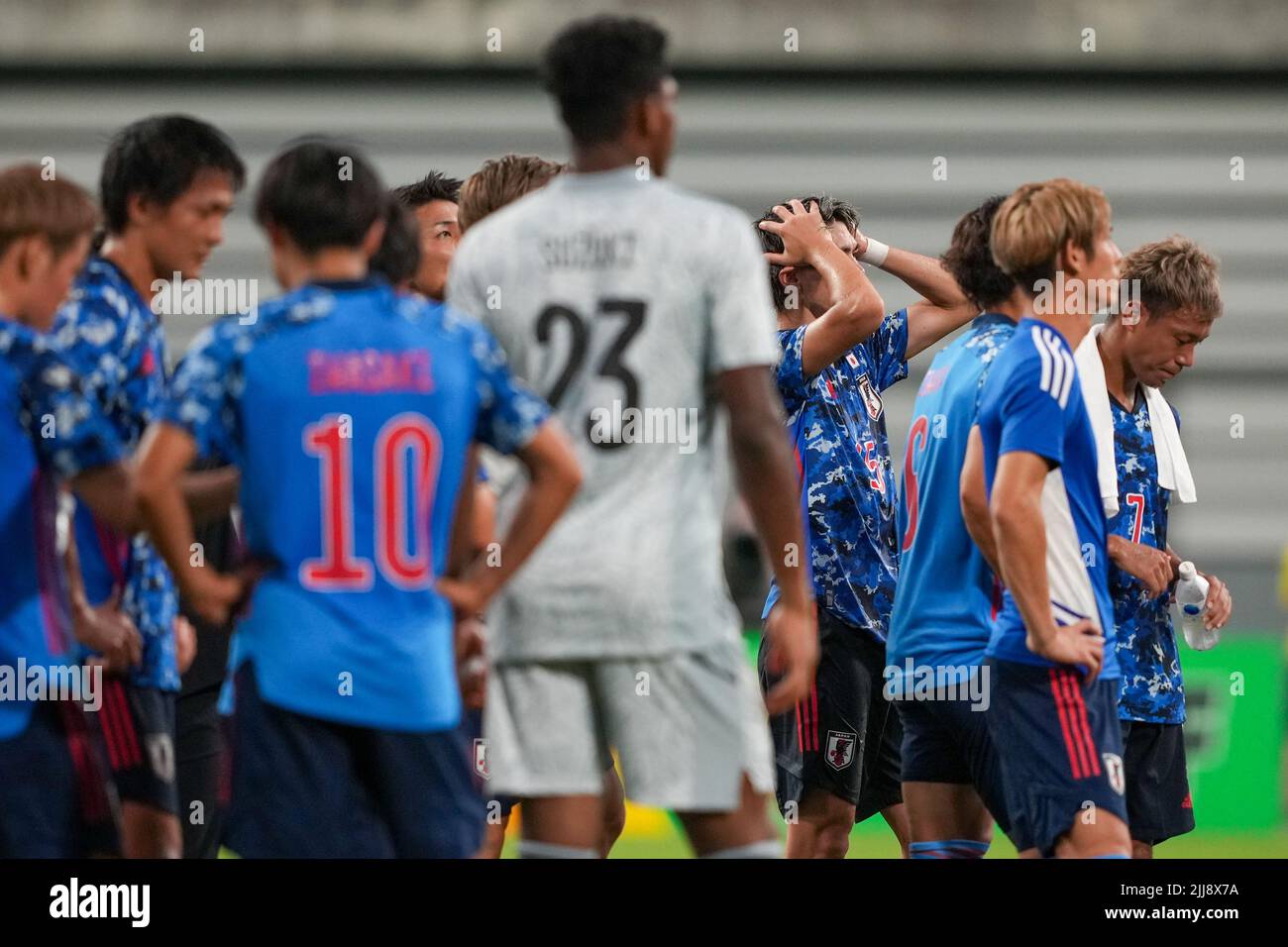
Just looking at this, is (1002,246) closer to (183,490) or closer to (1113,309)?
(1113,309)

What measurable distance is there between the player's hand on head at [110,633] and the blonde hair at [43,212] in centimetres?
75

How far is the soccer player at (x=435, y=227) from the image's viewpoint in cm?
532

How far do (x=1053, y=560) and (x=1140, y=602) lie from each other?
0.88 m

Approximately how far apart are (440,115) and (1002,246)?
26.1 feet

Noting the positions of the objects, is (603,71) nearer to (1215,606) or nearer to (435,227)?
(435,227)

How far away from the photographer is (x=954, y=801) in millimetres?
4773

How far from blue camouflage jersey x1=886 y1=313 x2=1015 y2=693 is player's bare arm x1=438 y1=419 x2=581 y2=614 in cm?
149

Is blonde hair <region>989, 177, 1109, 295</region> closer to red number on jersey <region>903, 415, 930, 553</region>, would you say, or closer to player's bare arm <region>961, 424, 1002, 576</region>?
player's bare arm <region>961, 424, 1002, 576</region>

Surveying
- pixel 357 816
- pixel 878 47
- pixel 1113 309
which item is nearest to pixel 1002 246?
pixel 1113 309

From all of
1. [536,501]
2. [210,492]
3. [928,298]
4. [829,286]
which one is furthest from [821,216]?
[210,492]

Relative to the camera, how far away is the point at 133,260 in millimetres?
4121

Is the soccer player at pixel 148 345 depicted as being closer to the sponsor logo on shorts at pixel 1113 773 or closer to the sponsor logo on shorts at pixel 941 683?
the sponsor logo on shorts at pixel 941 683

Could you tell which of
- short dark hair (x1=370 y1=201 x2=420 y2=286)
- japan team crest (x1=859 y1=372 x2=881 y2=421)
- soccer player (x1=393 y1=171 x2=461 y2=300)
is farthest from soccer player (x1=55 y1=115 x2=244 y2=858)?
japan team crest (x1=859 y1=372 x2=881 y2=421)

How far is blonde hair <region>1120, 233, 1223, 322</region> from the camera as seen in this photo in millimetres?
4977
